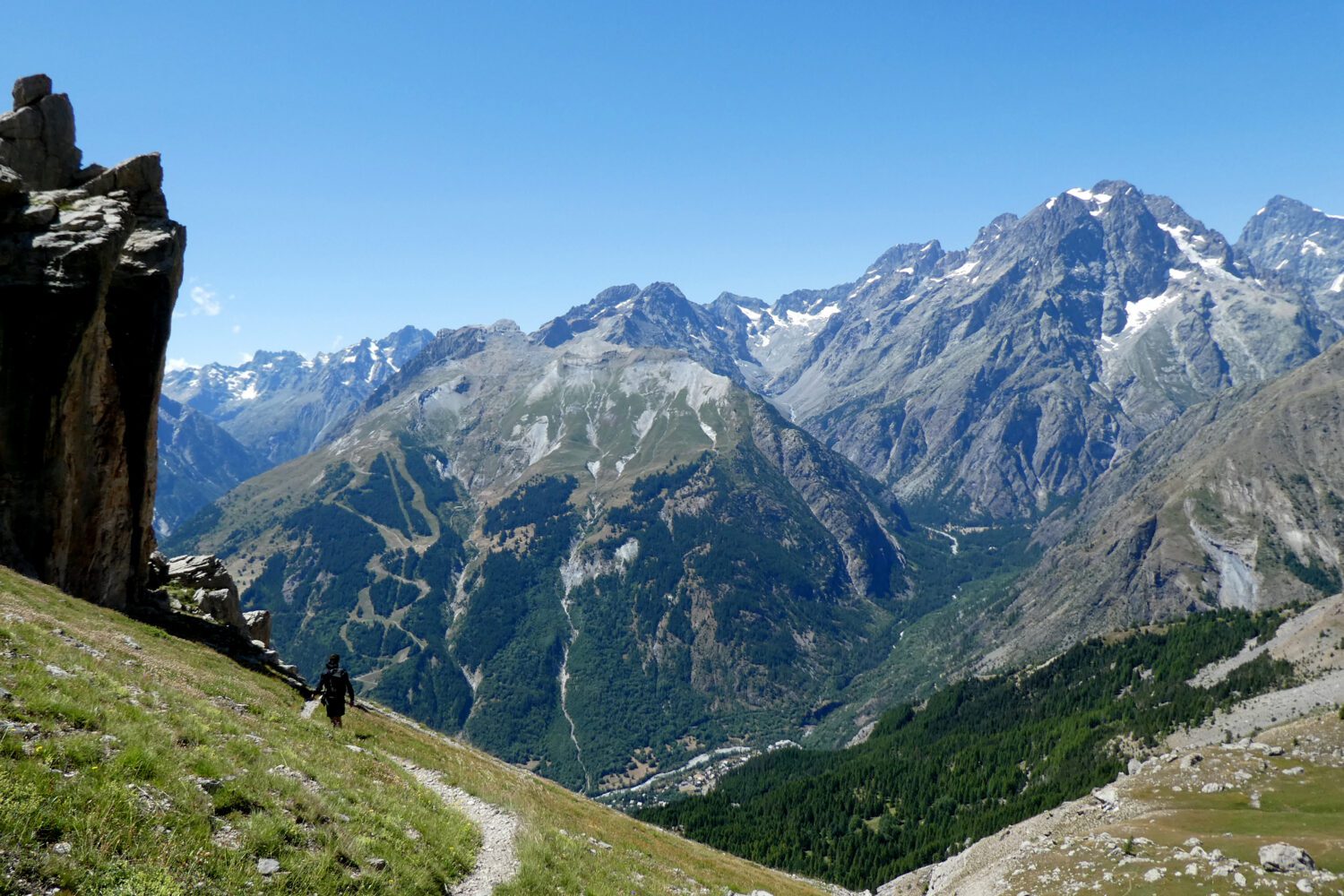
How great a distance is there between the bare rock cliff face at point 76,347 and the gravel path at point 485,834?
2908 centimetres

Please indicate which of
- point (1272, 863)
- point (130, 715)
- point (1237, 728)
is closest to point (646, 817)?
point (1237, 728)

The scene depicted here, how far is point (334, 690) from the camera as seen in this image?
3800 cm

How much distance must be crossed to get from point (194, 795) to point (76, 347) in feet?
128

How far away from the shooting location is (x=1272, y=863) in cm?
5903

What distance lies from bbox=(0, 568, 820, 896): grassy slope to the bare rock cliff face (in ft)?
31.0

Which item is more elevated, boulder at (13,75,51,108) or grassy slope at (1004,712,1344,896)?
boulder at (13,75,51,108)

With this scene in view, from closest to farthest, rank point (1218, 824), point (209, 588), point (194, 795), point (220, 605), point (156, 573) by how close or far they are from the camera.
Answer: point (194, 795) → point (220, 605) → point (156, 573) → point (209, 588) → point (1218, 824)

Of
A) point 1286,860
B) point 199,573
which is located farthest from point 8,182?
point 1286,860

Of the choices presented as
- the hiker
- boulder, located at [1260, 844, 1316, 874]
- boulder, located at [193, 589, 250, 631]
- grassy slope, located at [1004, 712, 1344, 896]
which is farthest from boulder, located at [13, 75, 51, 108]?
boulder, located at [1260, 844, 1316, 874]

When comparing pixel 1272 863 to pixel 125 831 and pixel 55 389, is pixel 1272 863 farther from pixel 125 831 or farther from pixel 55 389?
pixel 55 389

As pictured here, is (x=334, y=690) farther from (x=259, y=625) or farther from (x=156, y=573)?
(x=259, y=625)

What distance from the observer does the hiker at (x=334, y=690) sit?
3709 centimetres

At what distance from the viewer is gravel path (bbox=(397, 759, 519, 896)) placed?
23062 millimetres

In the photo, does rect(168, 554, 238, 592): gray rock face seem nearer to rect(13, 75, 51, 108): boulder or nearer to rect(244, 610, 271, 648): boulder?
rect(244, 610, 271, 648): boulder
